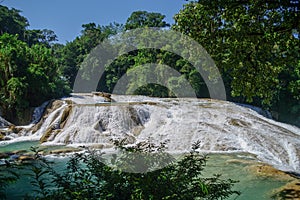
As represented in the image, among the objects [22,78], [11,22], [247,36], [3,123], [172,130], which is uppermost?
[11,22]

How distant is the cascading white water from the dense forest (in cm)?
222

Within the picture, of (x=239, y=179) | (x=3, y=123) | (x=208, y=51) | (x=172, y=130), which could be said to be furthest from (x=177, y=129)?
(x=3, y=123)

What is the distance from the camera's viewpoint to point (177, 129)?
12352 millimetres

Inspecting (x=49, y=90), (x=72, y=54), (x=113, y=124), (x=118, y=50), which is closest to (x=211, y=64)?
(x=113, y=124)

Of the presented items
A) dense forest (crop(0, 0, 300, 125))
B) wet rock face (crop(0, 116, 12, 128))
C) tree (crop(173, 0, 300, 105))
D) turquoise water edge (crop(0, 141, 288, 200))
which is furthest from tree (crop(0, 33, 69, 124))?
tree (crop(173, 0, 300, 105))

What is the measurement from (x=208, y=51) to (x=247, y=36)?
3.79 ft

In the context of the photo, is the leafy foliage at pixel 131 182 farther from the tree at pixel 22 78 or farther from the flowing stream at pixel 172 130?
the tree at pixel 22 78

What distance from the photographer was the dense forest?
19.3 feet

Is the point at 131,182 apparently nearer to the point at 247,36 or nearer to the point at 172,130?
the point at 247,36

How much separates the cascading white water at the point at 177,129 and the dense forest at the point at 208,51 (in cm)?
222

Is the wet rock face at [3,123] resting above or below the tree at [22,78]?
below

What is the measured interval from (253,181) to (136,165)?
4828mm

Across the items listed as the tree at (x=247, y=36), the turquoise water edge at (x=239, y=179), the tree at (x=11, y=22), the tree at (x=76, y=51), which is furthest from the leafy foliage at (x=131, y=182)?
the tree at (x=11, y=22)

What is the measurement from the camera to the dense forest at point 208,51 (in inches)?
231
